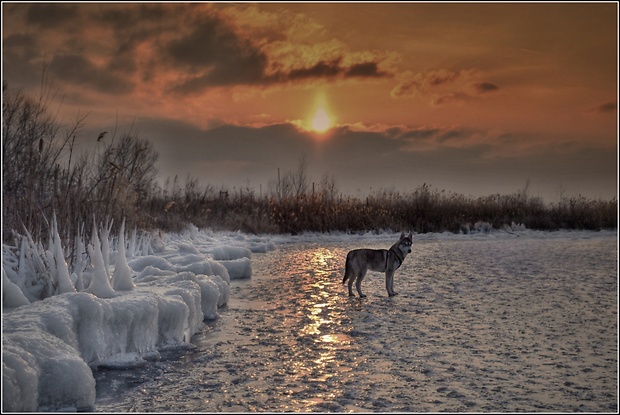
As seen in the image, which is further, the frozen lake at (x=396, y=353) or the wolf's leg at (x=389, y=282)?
the wolf's leg at (x=389, y=282)

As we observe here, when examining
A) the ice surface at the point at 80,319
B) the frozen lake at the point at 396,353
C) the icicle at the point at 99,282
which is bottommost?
the frozen lake at the point at 396,353

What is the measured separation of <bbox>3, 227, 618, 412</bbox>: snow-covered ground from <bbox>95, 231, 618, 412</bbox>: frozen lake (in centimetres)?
2

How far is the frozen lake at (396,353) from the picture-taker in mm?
4652

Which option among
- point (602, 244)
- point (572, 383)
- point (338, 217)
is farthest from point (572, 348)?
point (338, 217)

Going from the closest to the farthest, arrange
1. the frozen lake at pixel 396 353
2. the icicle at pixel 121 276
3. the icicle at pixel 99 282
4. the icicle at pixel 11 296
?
the frozen lake at pixel 396 353
the icicle at pixel 11 296
the icicle at pixel 99 282
the icicle at pixel 121 276

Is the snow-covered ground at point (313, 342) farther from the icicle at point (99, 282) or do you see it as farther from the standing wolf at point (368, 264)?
the standing wolf at point (368, 264)

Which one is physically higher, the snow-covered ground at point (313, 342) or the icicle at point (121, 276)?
the icicle at point (121, 276)

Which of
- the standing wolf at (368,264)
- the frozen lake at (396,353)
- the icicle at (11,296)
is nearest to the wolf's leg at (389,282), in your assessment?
the standing wolf at (368,264)

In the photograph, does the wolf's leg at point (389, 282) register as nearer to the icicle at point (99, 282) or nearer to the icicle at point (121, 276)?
the icicle at point (121, 276)

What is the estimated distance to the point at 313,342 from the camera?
252 inches

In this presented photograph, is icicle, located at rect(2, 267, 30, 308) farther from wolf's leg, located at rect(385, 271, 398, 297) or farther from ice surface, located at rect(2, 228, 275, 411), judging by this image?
wolf's leg, located at rect(385, 271, 398, 297)

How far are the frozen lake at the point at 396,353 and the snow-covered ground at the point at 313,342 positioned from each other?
20 mm

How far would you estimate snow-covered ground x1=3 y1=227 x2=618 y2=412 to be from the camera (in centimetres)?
455

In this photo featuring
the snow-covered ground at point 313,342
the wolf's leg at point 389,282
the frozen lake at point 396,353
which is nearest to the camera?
the snow-covered ground at point 313,342
